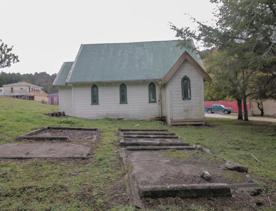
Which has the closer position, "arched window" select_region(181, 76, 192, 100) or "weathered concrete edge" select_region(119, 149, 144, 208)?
"weathered concrete edge" select_region(119, 149, 144, 208)

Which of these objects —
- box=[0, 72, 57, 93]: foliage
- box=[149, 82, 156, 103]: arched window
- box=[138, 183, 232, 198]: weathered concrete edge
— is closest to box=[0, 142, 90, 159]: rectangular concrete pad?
box=[138, 183, 232, 198]: weathered concrete edge

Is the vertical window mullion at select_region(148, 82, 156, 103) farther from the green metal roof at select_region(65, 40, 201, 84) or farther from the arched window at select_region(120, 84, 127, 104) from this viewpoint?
the arched window at select_region(120, 84, 127, 104)

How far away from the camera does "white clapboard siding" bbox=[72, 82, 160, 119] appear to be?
68.1 feet

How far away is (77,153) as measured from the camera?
25.9ft

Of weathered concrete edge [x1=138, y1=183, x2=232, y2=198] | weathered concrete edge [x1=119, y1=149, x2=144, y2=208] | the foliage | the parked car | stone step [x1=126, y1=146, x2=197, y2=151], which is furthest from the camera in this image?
the foliage

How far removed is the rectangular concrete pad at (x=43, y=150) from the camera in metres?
7.46

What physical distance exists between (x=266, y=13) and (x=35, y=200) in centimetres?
1255

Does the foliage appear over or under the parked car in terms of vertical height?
over

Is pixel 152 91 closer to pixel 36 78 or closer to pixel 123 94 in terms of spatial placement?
pixel 123 94

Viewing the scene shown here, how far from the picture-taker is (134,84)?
2094 cm

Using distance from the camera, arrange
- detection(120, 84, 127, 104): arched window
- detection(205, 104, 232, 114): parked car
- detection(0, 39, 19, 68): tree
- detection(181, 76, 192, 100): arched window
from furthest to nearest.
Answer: detection(205, 104, 232, 114): parked car → detection(120, 84, 127, 104): arched window → detection(181, 76, 192, 100): arched window → detection(0, 39, 19, 68): tree

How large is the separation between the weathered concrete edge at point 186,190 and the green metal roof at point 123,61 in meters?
16.2

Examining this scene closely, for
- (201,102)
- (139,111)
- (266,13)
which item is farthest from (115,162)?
(139,111)

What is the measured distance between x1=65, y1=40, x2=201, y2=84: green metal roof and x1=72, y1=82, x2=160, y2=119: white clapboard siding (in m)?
0.70
